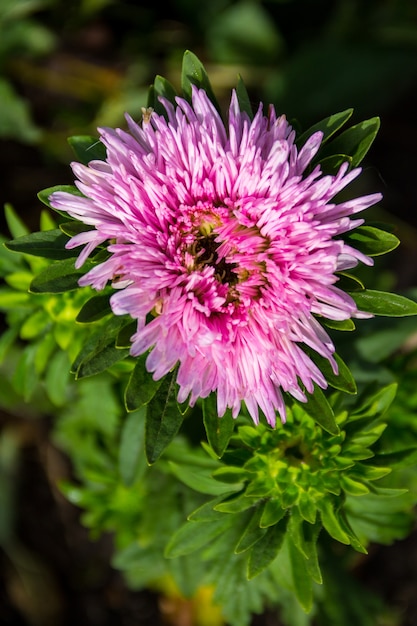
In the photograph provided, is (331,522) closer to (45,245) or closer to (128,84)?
(45,245)

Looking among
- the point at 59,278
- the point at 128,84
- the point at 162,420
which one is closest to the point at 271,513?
the point at 162,420

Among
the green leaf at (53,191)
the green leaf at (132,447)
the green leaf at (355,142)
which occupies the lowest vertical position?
the green leaf at (132,447)

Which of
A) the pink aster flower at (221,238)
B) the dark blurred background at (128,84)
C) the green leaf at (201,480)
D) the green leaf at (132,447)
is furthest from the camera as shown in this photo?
the dark blurred background at (128,84)

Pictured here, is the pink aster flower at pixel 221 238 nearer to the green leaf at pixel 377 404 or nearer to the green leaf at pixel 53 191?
the green leaf at pixel 53 191

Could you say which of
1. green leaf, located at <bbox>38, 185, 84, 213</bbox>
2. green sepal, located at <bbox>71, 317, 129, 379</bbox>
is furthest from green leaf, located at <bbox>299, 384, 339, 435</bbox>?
green leaf, located at <bbox>38, 185, 84, 213</bbox>

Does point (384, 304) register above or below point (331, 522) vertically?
above

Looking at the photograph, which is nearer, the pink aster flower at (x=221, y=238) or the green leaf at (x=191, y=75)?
the pink aster flower at (x=221, y=238)

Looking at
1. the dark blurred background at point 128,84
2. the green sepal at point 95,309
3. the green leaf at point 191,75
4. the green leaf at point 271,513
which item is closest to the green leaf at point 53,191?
the green sepal at point 95,309

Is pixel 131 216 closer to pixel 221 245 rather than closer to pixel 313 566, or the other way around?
pixel 221 245

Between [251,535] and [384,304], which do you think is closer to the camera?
[384,304]
